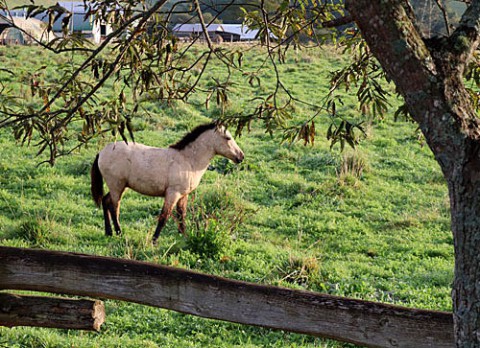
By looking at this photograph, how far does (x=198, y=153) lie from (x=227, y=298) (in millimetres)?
5771

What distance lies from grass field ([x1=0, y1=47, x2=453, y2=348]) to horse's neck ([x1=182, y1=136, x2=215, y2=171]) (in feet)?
1.96

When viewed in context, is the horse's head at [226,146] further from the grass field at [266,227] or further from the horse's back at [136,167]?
the grass field at [266,227]

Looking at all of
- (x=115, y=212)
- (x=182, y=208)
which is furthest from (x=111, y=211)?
(x=182, y=208)

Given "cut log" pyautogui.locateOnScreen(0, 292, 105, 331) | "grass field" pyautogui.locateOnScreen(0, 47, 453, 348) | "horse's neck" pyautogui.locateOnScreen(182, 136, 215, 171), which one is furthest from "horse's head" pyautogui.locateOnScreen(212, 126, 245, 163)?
"cut log" pyautogui.locateOnScreen(0, 292, 105, 331)

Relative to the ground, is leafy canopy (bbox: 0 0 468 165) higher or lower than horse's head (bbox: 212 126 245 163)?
higher

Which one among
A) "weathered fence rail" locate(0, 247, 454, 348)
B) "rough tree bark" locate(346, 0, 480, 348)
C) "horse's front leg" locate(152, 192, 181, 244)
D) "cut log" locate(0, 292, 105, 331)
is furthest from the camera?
"horse's front leg" locate(152, 192, 181, 244)

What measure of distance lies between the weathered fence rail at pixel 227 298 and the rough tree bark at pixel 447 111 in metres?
0.80

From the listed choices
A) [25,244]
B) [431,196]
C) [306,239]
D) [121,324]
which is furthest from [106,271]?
[431,196]

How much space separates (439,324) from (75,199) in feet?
27.3

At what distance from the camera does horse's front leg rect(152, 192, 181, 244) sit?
A: 9.25 metres

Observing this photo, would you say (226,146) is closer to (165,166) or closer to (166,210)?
(165,166)

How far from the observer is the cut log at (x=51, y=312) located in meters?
4.11

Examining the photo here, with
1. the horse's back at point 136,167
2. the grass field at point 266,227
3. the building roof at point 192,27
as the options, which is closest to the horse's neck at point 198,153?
the horse's back at point 136,167

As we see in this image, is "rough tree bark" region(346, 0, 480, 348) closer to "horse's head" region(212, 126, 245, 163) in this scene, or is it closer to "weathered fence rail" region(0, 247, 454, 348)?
"weathered fence rail" region(0, 247, 454, 348)
